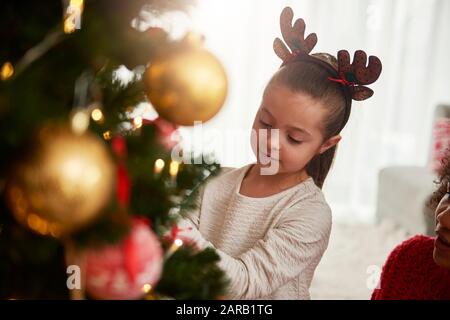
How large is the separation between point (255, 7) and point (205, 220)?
33 cm

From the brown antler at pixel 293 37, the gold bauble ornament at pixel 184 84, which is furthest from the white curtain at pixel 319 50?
the gold bauble ornament at pixel 184 84

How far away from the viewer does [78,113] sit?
38 centimetres

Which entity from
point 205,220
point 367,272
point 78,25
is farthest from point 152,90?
point 367,272

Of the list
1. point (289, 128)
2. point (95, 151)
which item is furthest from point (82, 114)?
point (289, 128)

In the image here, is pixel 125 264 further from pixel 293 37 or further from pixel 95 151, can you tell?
pixel 293 37

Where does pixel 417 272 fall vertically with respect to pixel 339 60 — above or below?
below

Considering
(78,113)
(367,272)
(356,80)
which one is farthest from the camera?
(367,272)

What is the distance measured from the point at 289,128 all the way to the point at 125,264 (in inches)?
13.7

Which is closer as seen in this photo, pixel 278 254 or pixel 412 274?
pixel 278 254

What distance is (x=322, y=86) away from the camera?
0.69 m

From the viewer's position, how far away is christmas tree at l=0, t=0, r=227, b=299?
0.35 metres

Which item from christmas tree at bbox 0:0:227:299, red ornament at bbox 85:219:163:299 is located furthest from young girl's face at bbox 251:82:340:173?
red ornament at bbox 85:219:163:299

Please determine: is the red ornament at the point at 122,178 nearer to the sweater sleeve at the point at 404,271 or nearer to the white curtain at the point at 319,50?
the white curtain at the point at 319,50

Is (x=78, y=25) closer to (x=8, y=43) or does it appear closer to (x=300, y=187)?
(x=8, y=43)
